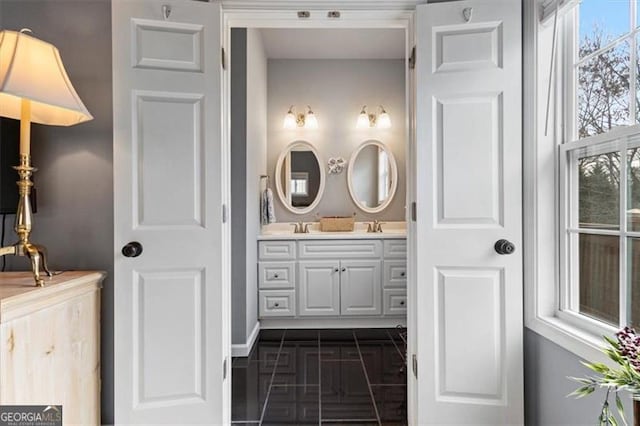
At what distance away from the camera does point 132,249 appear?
1.74m

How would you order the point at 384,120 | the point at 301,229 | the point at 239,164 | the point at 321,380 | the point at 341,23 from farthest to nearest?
the point at 384,120 < the point at 301,229 < the point at 239,164 < the point at 321,380 < the point at 341,23

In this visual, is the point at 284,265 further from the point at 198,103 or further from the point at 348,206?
the point at 198,103

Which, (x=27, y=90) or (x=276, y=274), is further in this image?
(x=276, y=274)

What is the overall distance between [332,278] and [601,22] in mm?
2807

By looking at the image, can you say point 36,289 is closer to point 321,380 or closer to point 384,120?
point 321,380

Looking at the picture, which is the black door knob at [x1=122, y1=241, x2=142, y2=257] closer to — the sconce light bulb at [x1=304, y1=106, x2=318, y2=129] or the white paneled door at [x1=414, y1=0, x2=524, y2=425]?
the white paneled door at [x1=414, y1=0, x2=524, y2=425]

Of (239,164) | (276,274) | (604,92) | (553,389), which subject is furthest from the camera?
(276,274)

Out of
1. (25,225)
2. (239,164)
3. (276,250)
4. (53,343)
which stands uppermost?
(239,164)

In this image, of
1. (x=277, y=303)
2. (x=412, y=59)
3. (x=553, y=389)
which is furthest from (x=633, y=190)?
(x=277, y=303)

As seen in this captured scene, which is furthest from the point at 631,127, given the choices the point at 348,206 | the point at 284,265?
the point at 348,206

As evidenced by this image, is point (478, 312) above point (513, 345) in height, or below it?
above

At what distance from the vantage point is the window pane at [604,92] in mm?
1376

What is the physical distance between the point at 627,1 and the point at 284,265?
119 inches

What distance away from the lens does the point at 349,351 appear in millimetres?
3178
